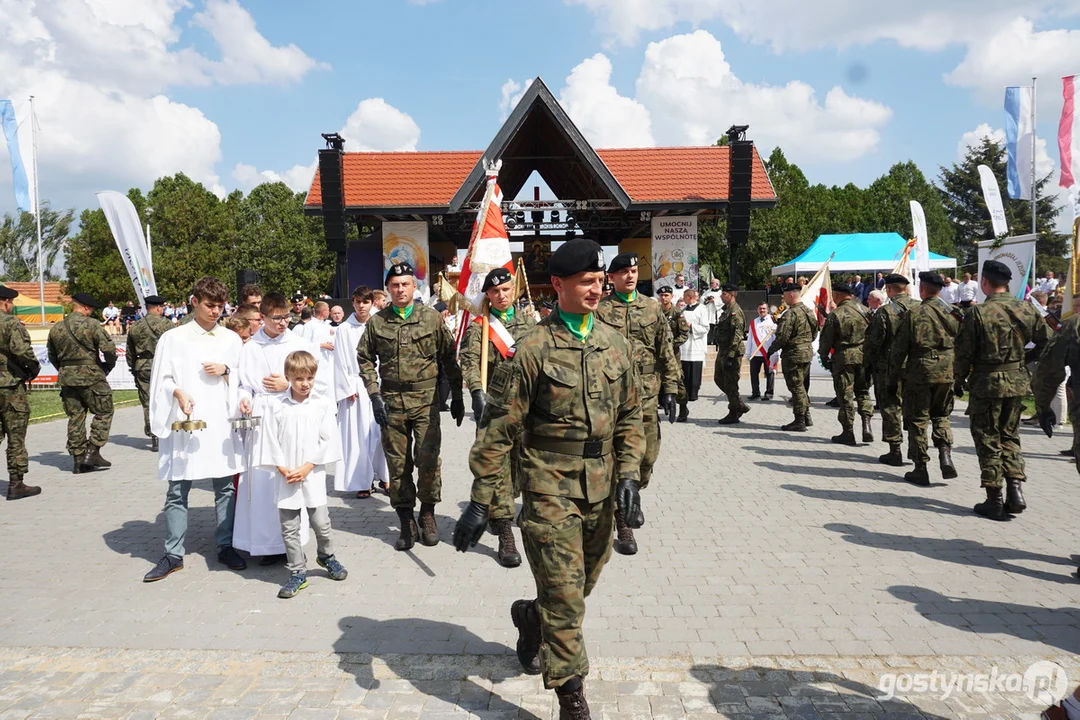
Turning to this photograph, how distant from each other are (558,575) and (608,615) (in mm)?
1514

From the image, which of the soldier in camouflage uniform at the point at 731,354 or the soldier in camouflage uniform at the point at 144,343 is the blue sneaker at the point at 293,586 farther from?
the soldier in camouflage uniform at the point at 731,354

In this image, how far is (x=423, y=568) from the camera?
5.57 meters

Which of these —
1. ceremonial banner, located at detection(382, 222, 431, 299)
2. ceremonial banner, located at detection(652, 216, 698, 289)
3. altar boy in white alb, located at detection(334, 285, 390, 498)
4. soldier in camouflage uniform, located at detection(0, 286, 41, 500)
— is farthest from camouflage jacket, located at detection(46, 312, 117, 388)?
ceremonial banner, located at detection(652, 216, 698, 289)

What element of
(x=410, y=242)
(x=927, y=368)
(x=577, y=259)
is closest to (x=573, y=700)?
(x=577, y=259)

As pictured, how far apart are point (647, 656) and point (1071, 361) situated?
150 inches

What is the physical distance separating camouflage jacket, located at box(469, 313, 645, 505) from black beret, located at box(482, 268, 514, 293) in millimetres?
2633

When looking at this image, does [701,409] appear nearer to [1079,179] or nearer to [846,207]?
[1079,179]

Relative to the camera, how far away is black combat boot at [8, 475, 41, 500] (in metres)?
8.02

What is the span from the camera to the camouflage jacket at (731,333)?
12.4m

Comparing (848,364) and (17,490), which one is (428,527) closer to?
(17,490)

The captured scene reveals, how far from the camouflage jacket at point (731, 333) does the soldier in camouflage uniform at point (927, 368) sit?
14.4 ft

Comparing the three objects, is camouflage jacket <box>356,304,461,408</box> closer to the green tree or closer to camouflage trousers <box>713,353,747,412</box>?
camouflage trousers <box>713,353,747,412</box>

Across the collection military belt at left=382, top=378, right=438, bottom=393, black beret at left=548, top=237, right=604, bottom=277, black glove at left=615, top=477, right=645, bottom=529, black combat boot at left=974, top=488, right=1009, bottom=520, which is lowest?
black combat boot at left=974, top=488, right=1009, bottom=520

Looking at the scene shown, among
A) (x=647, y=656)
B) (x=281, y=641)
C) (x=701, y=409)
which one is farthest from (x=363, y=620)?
(x=701, y=409)
